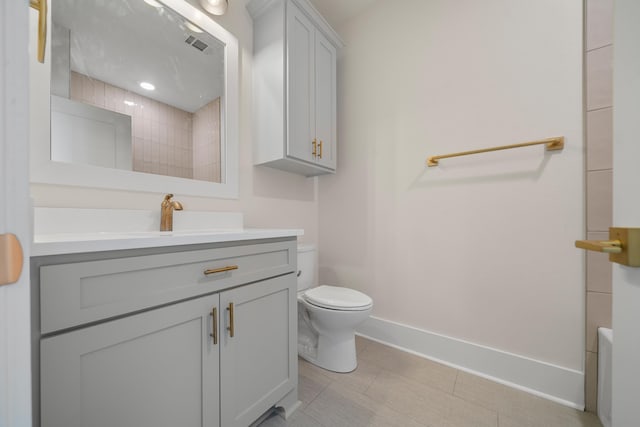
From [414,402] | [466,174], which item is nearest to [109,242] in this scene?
[414,402]

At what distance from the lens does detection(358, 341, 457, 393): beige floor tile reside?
140cm

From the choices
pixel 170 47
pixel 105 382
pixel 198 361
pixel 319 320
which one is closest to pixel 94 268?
pixel 105 382

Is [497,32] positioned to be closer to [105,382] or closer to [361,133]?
[361,133]

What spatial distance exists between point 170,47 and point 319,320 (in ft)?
5.78

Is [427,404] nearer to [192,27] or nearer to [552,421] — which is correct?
[552,421]

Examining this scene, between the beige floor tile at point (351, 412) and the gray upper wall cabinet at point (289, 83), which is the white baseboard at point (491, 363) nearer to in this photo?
the beige floor tile at point (351, 412)

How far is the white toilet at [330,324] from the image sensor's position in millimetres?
1399

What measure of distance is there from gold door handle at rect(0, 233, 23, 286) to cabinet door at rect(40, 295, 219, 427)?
0.38 metres

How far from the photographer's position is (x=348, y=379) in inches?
55.7

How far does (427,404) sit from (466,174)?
51.3 inches

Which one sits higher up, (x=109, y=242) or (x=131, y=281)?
(x=109, y=242)

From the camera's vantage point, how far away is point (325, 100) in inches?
71.7

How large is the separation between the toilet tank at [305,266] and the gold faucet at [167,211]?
0.81 metres

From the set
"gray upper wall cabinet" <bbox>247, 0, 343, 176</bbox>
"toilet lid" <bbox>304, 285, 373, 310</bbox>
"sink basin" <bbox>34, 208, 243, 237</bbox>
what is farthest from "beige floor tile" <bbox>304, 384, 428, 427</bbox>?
"gray upper wall cabinet" <bbox>247, 0, 343, 176</bbox>
